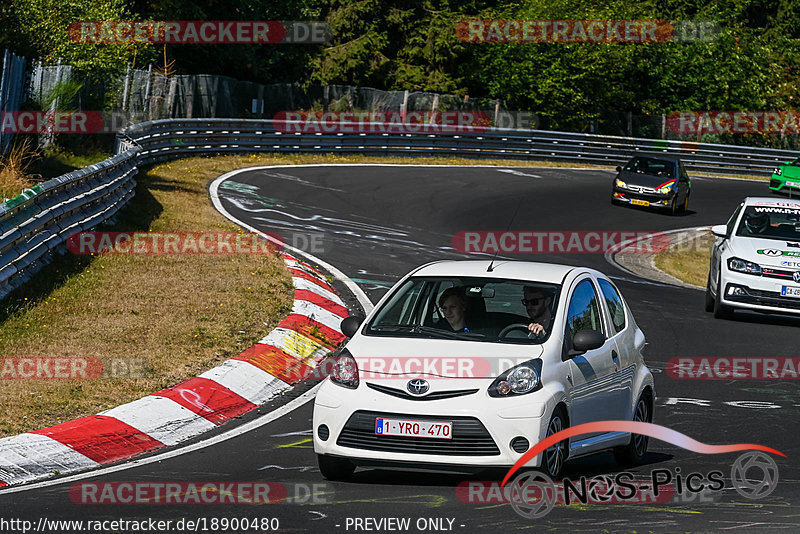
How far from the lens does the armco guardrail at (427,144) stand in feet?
102

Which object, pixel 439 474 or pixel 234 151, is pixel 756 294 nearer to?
pixel 439 474

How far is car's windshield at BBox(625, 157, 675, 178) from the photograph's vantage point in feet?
107

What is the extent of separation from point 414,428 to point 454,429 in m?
0.26

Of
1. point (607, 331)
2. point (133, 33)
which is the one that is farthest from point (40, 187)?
point (133, 33)

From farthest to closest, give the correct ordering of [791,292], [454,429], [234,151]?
[234,151], [791,292], [454,429]

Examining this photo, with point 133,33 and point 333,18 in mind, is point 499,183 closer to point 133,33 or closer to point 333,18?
point 133,33

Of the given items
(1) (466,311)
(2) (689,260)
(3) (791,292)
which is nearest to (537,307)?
(1) (466,311)

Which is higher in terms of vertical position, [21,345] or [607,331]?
[607,331]

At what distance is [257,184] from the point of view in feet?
92.9

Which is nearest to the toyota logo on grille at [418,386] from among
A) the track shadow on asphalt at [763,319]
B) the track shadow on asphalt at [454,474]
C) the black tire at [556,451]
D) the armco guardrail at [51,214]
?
the track shadow on asphalt at [454,474]

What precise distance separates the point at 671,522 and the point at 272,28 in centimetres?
4608

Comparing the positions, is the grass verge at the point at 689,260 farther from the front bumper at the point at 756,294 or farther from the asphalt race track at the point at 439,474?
the front bumper at the point at 756,294

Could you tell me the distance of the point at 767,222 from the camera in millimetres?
17969

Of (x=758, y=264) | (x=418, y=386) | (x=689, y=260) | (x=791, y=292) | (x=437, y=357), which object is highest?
(x=437, y=357)
